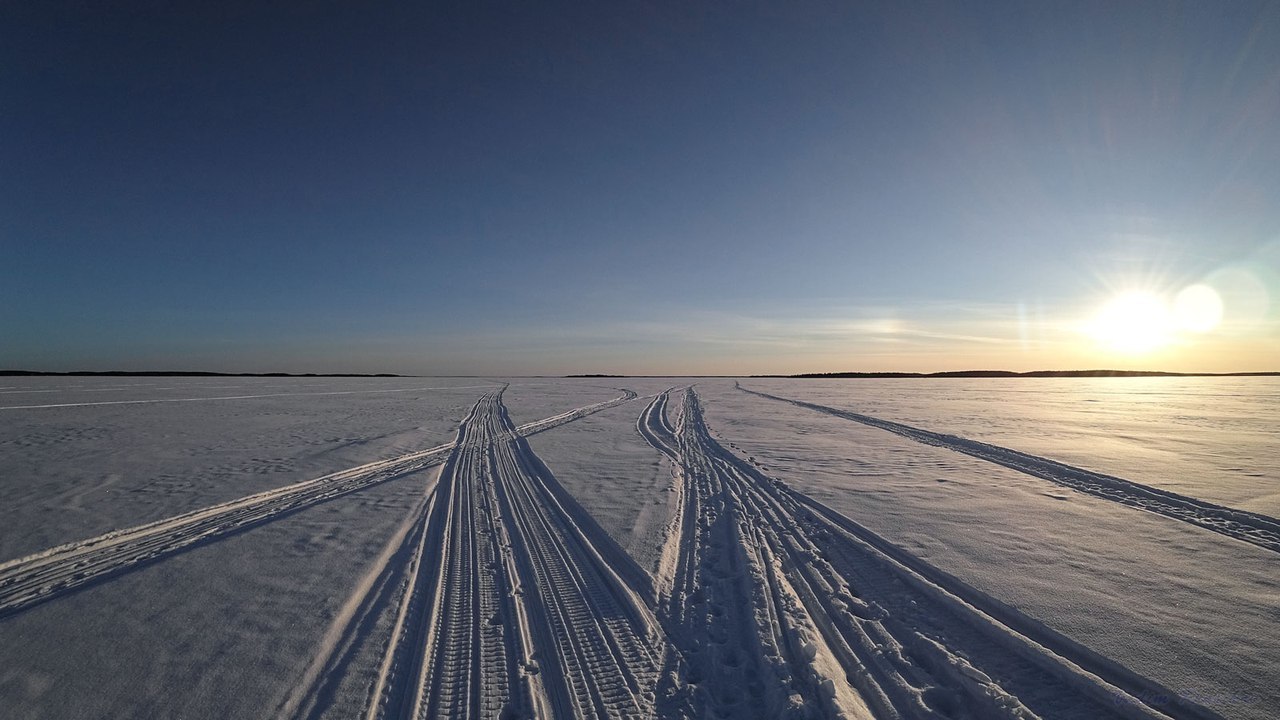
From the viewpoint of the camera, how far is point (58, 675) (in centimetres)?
292

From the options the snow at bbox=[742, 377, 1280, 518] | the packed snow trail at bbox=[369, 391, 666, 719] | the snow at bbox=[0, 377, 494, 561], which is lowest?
the packed snow trail at bbox=[369, 391, 666, 719]

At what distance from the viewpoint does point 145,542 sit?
5.00 m

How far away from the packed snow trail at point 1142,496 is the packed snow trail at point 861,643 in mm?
3997

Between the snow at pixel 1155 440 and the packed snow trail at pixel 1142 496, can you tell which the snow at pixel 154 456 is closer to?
the packed snow trail at pixel 1142 496

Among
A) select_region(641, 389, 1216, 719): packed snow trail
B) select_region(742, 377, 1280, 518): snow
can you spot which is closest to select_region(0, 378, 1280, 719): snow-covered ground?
select_region(641, 389, 1216, 719): packed snow trail

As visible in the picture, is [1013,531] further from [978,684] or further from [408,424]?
[408,424]

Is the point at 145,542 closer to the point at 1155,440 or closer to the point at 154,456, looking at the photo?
the point at 154,456

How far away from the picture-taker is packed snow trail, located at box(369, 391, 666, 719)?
108 inches

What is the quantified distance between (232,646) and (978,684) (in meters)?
4.92

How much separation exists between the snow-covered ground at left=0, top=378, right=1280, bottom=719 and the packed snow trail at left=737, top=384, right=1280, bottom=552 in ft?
0.25

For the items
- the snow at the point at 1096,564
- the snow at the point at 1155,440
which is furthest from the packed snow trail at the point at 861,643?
the snow at the point at 1155,440

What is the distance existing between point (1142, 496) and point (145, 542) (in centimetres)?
1242

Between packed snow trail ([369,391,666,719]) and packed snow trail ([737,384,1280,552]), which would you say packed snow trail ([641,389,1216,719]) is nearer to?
Answer: packed snow trail ([369,391,666,719])

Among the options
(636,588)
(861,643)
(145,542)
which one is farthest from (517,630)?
(145,542)
